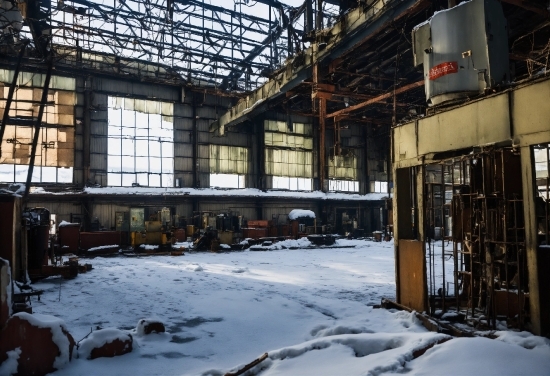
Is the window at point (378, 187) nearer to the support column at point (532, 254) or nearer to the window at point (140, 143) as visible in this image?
the window at point (140, 143)

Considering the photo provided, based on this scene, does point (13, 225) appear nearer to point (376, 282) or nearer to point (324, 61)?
point (376, 282)

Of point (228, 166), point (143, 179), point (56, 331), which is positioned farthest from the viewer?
point (228, 166)

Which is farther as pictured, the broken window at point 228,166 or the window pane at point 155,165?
the broken window at point 228,166

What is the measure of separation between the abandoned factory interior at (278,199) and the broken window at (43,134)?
0.40ft

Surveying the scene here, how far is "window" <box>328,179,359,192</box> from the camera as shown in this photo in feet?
110

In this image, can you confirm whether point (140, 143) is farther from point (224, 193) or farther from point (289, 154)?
point (289, 154)

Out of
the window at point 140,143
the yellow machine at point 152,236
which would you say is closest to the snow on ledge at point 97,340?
the yellow machine at point 152,236

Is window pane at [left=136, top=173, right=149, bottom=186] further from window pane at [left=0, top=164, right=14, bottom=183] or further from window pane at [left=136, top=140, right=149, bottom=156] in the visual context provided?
window pane at [left=0, top=164, right=14, bottom=183]

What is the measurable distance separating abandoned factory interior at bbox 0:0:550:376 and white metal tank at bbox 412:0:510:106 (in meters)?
0.04

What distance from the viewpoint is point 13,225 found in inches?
345

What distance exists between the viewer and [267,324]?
7.26 m

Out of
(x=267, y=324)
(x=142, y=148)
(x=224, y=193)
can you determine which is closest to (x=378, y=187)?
(x=224, y=193)

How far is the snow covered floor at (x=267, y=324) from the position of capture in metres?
4.60

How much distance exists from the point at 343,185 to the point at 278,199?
22.3ft
